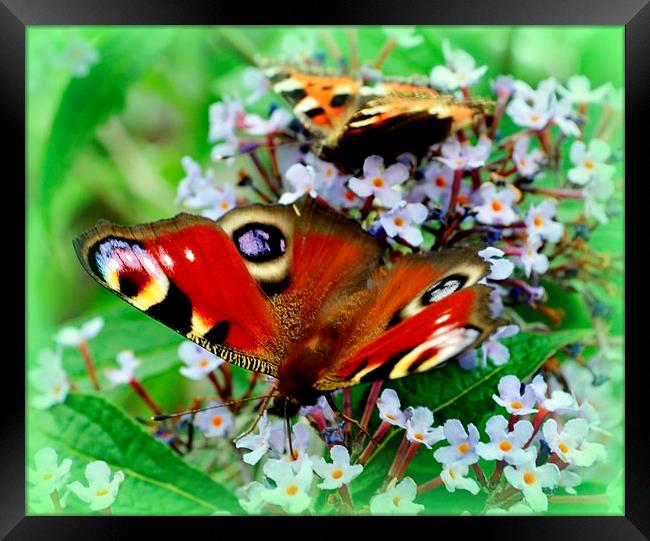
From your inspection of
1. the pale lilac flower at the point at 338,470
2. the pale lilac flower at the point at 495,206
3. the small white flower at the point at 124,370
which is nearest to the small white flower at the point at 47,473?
the small white flower at the point at 124,370

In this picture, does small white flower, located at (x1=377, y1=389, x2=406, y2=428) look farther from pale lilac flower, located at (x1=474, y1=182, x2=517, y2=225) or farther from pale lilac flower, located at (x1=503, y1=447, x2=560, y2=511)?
pale lilac flower, located at (x1=474, y1=182, x2=517, y2=225)

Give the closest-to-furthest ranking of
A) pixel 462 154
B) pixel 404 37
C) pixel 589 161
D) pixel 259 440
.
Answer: pixel 259 440 → pixel 462 154 → pixel 589 161 → pixel 404 37

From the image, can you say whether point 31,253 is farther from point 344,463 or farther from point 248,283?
point 344,463

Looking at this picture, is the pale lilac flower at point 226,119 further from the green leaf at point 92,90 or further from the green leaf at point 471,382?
the green leaf at point 471,382

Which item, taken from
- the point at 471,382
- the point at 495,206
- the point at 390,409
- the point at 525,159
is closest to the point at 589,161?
the point at 525,159

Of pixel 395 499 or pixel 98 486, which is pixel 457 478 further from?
pixel 98 486
